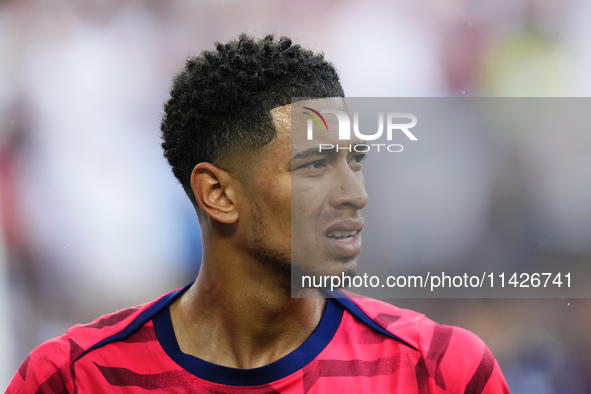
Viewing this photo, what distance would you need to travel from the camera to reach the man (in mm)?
1380

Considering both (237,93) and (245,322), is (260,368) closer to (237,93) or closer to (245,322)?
(245,322)

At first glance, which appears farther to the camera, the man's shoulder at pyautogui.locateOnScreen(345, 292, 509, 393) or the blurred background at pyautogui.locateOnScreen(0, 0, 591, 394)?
the blurred background at pyautogui.locateOnScreen(0, 0, 591, 394)

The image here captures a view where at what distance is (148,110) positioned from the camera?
9.30 ft

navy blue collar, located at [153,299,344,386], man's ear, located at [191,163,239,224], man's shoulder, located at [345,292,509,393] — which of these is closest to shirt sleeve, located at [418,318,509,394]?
man's shoulder, located at [345,292,509,393]

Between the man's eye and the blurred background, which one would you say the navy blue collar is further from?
the blurred background

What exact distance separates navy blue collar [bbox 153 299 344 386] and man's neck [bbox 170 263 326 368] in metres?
0.02

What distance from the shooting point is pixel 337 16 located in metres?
2.71

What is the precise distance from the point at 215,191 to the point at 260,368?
0.52m

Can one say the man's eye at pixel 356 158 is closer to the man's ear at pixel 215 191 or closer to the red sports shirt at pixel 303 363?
the man's ear at pixel 215 191

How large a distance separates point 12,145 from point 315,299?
2148 millimetres

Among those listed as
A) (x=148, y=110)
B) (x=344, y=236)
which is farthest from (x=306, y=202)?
(x=148, y=110)

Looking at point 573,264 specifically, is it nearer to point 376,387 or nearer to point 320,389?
point 376,387

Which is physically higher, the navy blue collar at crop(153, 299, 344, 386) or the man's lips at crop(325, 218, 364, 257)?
the man's lips at crop(325, 218, 364, 257)

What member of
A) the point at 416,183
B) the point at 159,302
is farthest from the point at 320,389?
the point at 416,183
